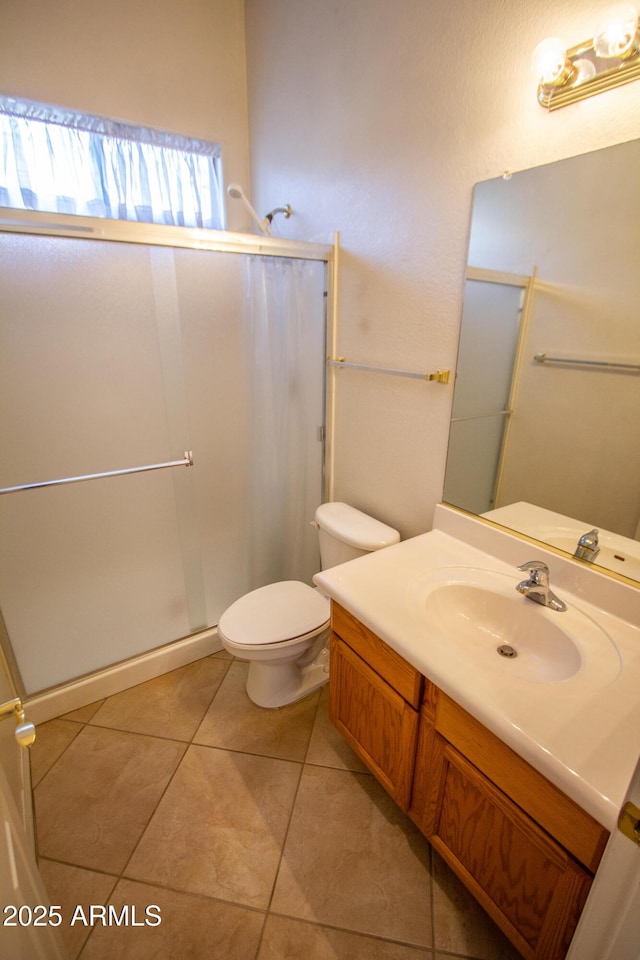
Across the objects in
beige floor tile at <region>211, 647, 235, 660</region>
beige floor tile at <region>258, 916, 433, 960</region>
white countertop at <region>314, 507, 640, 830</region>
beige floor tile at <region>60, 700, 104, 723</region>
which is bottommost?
beige floor tile at <region>211, 647, 235, 660</region>

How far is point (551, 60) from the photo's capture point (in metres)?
0.94

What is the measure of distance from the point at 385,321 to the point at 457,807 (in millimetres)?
1495

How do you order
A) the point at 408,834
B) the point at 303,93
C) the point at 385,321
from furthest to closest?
the point at 303,93 < the point at 385,321 < the point at 408,834

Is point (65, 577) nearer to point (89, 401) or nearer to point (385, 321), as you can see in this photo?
point (89, 401)

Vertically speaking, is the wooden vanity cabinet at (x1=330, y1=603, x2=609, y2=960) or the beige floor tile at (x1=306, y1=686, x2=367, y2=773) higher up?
the wooden vanity cabinet at (x1=330, y1=603, x2=609, y2=960)

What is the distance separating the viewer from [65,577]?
5.70ft

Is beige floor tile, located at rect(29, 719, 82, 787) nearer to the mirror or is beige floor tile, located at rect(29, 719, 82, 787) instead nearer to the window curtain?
the mirror

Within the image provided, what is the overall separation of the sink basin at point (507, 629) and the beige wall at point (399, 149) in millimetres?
413

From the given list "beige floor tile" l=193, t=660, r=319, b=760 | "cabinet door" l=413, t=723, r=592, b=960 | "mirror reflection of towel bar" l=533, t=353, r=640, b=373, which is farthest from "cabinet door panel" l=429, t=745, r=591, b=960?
"mirror reflection of towel bar" l=533, t=353, r=640, b=373

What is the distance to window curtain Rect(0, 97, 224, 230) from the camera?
66.6 inches

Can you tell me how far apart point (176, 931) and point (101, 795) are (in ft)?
1.70

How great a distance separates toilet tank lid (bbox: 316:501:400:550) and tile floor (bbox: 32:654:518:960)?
0.76 metres

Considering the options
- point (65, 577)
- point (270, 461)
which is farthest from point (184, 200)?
point (65, 577)

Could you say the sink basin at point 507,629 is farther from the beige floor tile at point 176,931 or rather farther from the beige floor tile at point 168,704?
the beige floor tile at point 168,704
